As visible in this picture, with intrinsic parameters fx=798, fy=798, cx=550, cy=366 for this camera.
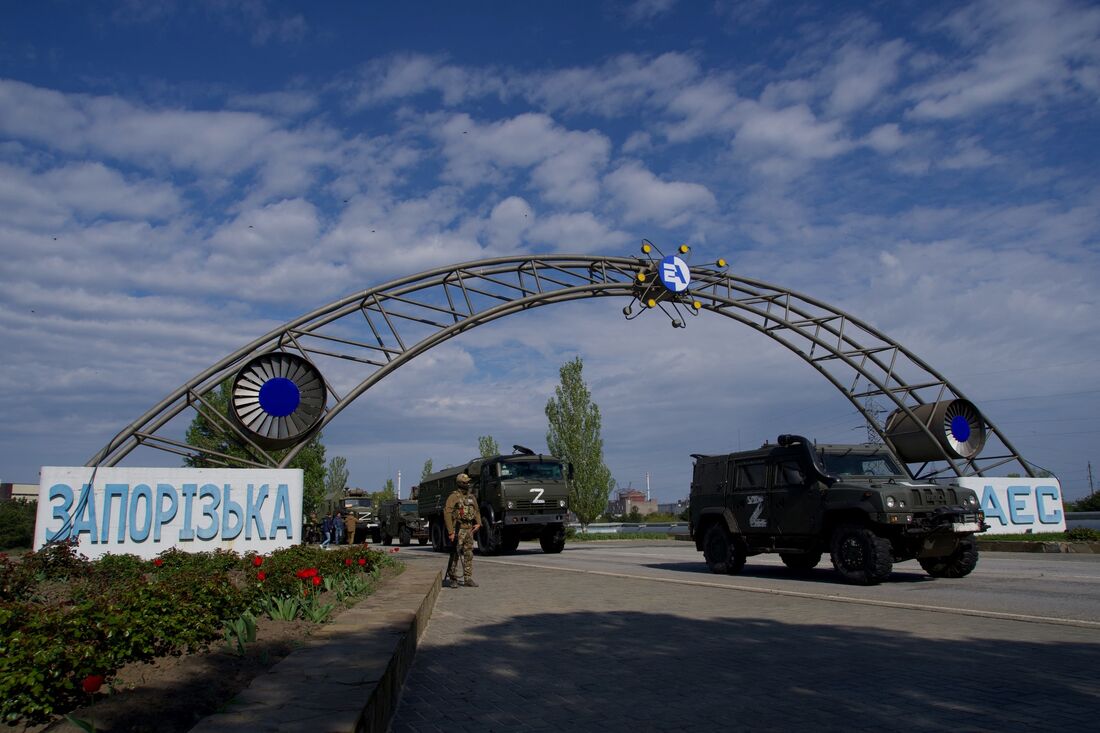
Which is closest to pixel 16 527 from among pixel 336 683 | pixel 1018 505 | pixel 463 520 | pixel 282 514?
pixel 282 514

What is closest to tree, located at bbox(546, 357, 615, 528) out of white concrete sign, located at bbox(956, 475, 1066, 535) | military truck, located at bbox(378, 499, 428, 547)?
military truck, located at bbox(378, 499, 428, 547)

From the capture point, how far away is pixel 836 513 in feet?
40.1

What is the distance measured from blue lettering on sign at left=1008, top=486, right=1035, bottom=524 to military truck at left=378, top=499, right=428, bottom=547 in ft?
68.5

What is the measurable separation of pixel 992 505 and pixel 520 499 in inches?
576

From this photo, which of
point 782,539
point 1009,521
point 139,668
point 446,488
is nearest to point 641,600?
point 782,539

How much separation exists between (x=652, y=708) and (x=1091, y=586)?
9.32 metres

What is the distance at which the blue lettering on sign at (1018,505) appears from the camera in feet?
82.2

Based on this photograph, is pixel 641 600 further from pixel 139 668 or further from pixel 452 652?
pixel 139 668

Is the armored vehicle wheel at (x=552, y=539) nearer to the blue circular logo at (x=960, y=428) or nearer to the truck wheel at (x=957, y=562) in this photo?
the truck wheel at (x=957, y=562)

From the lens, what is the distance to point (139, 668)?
16.8 ft

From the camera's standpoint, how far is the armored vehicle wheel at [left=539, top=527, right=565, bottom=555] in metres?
23.8

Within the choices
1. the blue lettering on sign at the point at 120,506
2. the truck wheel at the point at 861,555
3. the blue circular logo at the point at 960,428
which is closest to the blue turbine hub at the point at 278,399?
the blue lettering on sign at the point at 120,506

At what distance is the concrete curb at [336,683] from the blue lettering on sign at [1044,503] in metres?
25.0

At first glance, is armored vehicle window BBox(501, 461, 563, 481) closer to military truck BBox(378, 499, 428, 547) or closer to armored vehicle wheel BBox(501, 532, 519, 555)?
armored vehicle wheel BBox(501, 532, 519, 555)
